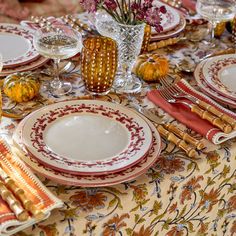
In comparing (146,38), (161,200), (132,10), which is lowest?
(161,200)

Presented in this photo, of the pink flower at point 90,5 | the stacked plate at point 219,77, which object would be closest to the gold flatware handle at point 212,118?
the stacked plate at point 219,77

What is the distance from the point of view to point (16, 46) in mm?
1344

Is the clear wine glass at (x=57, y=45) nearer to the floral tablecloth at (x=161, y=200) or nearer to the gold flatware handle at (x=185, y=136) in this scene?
the floral tablecloth at (x=161, y=200)

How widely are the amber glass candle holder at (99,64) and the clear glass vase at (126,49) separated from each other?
0.11 feet

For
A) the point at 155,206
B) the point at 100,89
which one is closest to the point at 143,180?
the point at 155,206

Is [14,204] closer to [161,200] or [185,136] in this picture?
[161,200]

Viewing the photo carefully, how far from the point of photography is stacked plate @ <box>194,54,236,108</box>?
124 cm

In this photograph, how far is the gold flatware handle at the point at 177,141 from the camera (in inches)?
40.9

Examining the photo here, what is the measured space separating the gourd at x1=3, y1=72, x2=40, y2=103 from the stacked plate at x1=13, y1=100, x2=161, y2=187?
0.32 ft

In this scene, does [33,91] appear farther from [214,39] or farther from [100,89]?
[214,39]

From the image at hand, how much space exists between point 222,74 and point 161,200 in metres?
0.48

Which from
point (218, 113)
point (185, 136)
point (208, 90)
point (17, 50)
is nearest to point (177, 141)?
point (185, 136)

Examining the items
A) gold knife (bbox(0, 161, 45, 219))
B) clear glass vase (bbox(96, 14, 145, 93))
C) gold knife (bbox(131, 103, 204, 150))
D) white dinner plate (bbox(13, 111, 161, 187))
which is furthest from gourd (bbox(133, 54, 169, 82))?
gold knife (bbox(0, 161, 45, 219))

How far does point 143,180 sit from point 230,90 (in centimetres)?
42
